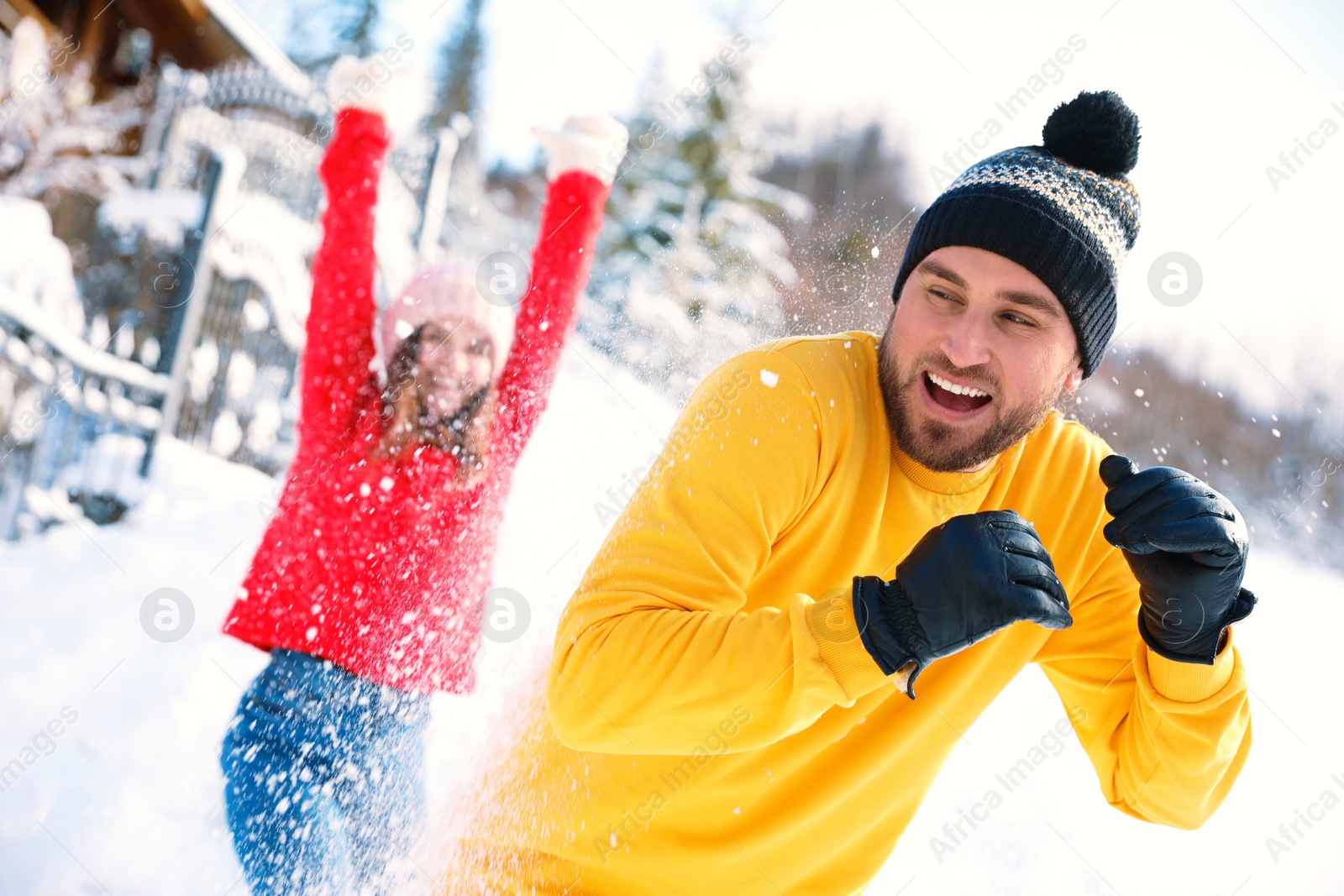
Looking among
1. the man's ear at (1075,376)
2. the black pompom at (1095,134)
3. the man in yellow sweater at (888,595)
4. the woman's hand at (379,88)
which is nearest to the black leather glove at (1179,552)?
the man in yellow sweater at (888,595)

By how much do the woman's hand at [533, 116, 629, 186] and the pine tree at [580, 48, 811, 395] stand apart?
6618mm

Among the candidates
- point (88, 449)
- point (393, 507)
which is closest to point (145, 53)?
point (88, 449)

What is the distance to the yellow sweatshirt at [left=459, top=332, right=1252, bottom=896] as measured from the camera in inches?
45.7

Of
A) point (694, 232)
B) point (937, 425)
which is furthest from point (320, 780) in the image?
point (694, 232)

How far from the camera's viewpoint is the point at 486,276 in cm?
266

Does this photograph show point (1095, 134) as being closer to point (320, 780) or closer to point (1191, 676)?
point (1191, 676)

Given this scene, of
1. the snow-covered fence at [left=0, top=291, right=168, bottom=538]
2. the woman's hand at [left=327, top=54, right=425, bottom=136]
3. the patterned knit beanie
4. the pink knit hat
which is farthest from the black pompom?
the snow-covered fence at [left=0, top=291, right=168, bottom=538]

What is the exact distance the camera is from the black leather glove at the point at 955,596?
112cm

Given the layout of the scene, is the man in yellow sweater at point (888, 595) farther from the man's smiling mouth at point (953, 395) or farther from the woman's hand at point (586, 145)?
the woman's hand at point (586, 145)

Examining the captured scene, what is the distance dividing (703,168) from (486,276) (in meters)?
10.5

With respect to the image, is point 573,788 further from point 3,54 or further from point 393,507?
point 3,54

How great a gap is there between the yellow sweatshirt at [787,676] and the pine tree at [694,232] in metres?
7.57

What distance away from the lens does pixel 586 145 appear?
2469 mm

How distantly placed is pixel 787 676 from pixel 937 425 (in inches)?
26.7
